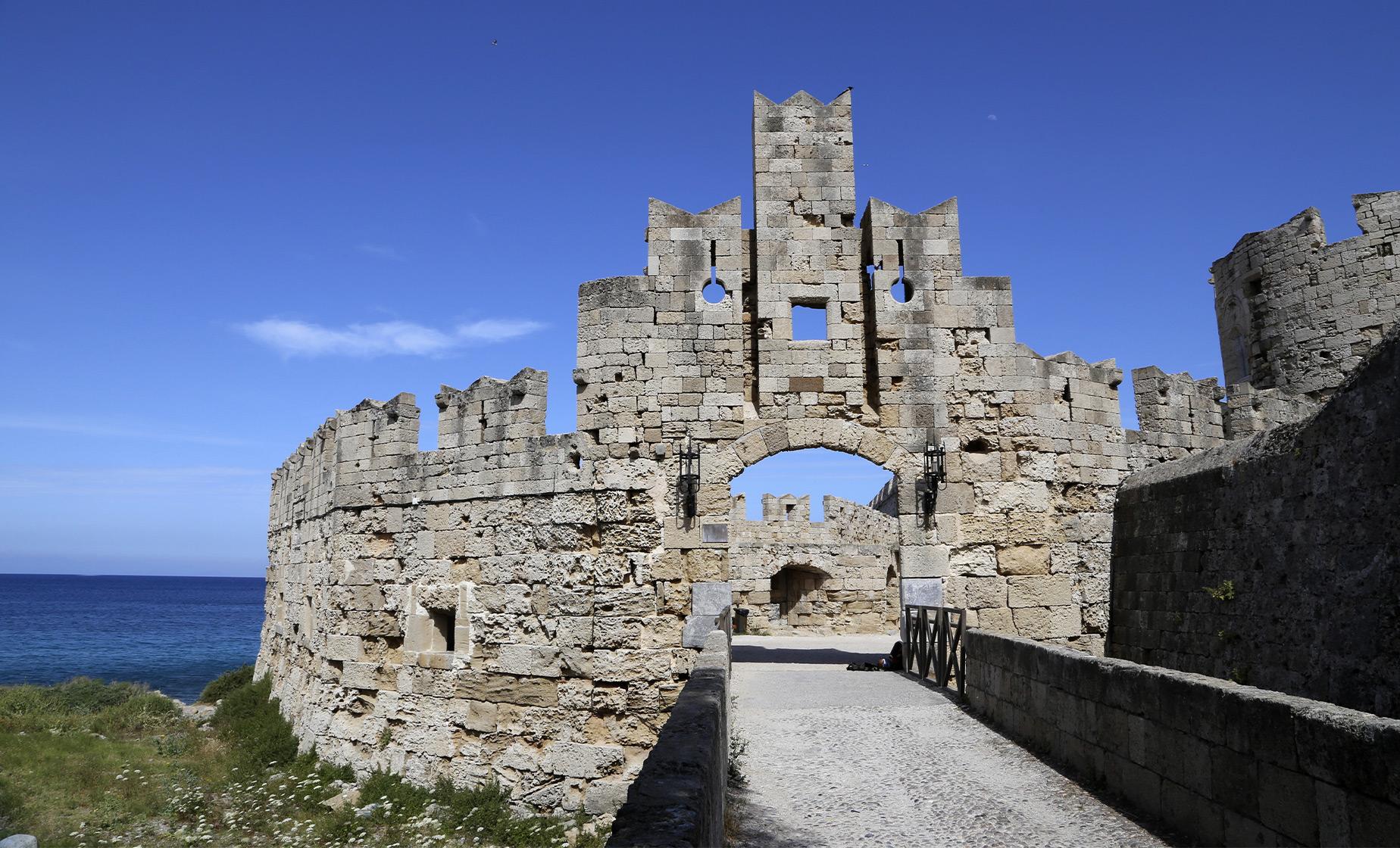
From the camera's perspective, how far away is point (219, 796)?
12344 mm

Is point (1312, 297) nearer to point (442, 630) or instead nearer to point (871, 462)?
point (871, 462)

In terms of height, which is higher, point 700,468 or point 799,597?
point 700,468

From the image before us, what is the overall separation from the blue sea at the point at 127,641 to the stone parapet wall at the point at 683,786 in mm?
29133

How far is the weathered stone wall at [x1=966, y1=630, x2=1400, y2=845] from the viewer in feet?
11.5

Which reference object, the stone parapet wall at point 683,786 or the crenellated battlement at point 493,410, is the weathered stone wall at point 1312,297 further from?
the stone parapet wall at point 683,786

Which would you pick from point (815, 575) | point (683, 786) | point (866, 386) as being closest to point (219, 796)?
point (866, 386)

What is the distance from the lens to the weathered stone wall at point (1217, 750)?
3504 millimetres

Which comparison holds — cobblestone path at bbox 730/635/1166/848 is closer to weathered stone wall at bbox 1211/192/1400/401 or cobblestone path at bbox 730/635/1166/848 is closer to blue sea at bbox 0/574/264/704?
weathered stone wall at bbox 1211/192/1400/401

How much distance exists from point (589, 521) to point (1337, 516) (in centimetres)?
741

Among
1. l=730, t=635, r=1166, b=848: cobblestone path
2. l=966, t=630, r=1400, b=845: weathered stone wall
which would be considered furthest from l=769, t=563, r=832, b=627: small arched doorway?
l=966, t=630, r=1400, b=845: weathered stone wall

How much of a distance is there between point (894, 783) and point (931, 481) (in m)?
5.18

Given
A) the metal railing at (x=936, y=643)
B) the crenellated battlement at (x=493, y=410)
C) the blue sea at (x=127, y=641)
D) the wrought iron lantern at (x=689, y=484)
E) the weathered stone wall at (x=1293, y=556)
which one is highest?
the crenellated battlement at (x=493, y=410)

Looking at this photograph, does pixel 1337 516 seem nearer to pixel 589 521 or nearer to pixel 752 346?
pixel 752 346

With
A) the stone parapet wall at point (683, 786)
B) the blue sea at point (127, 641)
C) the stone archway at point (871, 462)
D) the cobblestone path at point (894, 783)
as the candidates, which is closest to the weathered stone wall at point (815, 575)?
the stone archway at point (871, 462)
